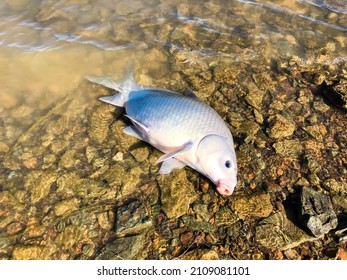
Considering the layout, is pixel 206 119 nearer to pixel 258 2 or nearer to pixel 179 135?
pixel 179 135

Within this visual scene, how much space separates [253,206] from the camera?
429 centimetres

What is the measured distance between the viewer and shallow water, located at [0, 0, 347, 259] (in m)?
4.19

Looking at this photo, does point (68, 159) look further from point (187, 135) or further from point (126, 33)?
point (126, 33)

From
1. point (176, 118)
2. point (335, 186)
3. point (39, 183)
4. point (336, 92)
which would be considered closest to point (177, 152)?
point (176, 118)

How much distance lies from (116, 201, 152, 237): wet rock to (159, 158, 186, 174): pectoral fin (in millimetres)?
584

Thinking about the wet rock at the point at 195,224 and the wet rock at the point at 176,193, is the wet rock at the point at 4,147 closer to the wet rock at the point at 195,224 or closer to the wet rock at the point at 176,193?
the wet rock at the point at 176,193

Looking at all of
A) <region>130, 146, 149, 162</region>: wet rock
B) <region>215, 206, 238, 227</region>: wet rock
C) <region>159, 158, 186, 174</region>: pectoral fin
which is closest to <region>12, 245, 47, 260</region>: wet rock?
<region>130, 146, 149, 162</region>: wet rock

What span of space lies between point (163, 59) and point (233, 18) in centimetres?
246

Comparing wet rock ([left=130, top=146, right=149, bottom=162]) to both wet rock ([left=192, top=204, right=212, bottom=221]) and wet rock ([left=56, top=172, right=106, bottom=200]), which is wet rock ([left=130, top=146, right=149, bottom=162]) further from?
wet rock ([left=192, top=204, right=212, bottom=221])

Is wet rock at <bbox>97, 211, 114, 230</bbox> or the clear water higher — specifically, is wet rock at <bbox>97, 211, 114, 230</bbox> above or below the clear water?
below

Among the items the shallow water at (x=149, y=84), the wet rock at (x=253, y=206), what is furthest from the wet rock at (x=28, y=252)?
the wet rock at (x=253, y=206)

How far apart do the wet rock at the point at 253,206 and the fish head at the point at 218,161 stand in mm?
347

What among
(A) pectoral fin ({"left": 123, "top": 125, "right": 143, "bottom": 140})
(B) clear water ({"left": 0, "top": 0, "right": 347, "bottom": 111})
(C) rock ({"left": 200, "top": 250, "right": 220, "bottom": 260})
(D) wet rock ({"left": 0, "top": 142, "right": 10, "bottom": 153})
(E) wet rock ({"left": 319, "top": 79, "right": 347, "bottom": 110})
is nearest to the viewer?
(C) rock ({"left": 200, "top": 250, "right": 220, "bottom": 260})
